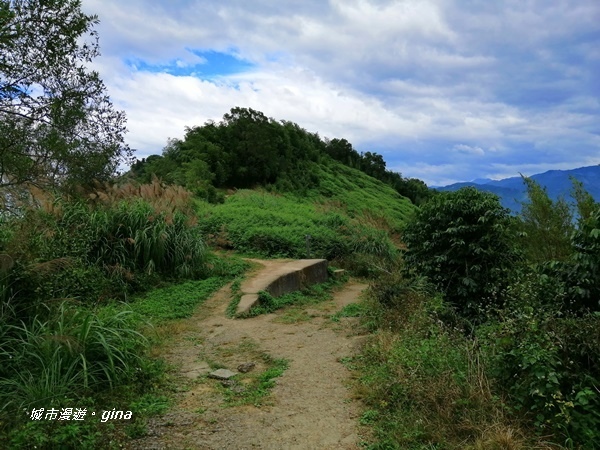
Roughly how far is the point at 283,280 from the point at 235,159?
13168 mm

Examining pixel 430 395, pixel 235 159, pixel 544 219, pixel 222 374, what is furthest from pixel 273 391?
pixel 235 159

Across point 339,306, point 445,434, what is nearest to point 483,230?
point 339,306

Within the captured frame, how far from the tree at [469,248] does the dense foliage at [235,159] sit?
37.5ft

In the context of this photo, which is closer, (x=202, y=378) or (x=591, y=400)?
(x=591, y=400)

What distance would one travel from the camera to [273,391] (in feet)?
13.0

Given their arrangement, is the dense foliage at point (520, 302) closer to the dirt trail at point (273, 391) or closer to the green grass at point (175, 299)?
the dirt trail at point (273, 391)

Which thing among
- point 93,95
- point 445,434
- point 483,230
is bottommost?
point 445,434

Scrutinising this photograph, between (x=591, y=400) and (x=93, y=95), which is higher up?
(x=93, y=95)

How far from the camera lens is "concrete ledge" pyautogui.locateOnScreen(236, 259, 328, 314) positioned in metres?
7.38

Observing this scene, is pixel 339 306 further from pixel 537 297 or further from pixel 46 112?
pixel 46 112

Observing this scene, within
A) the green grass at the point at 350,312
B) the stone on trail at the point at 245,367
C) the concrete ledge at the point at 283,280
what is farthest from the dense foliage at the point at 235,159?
the stone on trail at the point at 245,367

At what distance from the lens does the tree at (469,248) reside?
5.84m

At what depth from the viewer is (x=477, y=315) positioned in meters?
5.83

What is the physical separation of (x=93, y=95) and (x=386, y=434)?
410 cm
